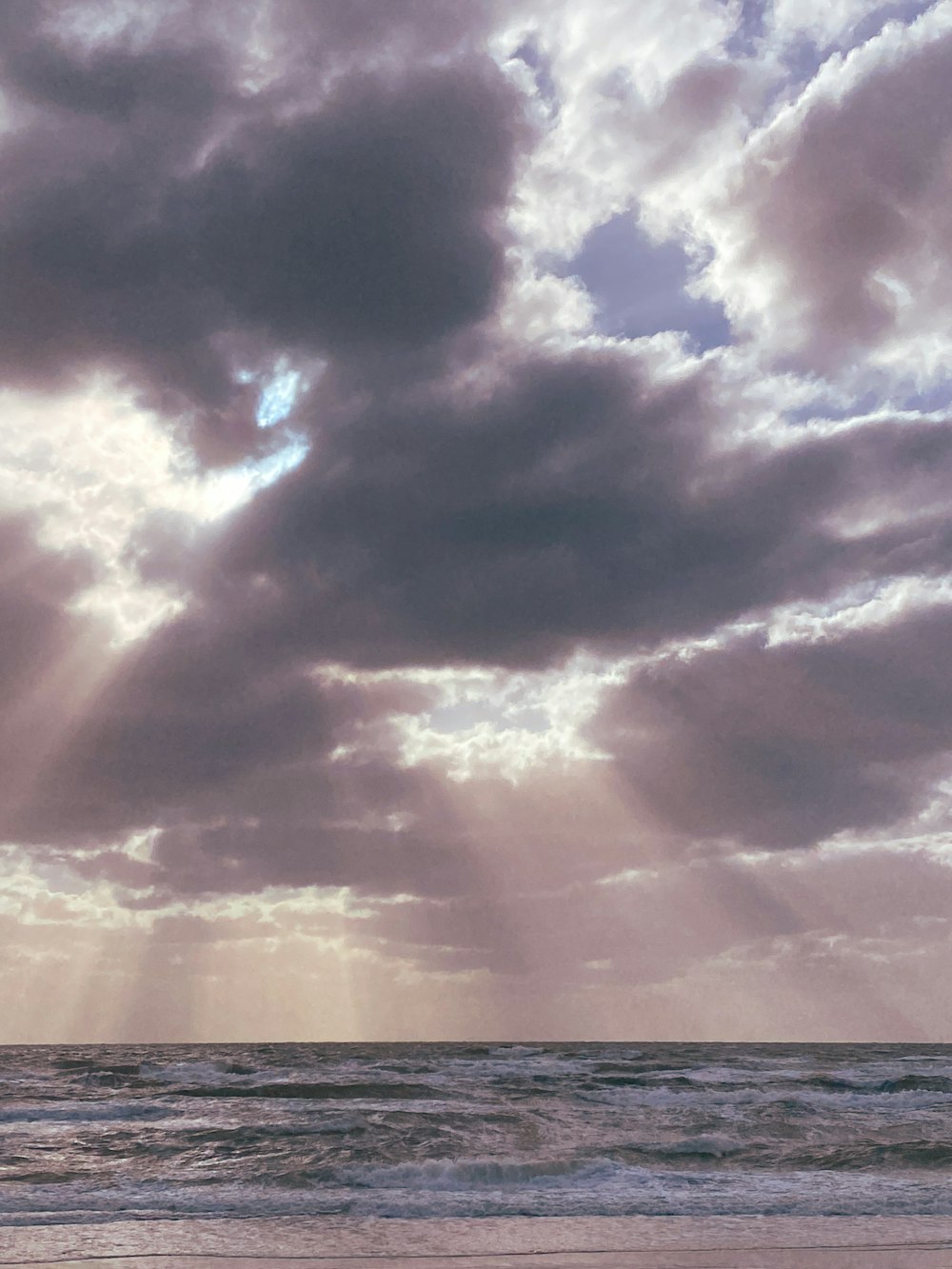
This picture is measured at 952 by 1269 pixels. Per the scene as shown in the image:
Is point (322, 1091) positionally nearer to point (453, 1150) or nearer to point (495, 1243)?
point (453, 1150)

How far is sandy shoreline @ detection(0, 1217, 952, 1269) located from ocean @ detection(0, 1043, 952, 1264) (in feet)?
0.73

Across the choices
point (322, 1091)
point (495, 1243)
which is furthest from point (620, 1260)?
point (322, 1091)

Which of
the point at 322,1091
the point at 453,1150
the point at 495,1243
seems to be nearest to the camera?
the point at 495,1243

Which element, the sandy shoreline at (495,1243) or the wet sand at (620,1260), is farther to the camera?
the sandy shoreline at (495,1243)

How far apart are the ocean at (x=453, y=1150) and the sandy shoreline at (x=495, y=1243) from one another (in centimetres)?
22

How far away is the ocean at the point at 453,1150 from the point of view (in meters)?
17.4

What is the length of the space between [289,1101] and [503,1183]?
22.4 meters

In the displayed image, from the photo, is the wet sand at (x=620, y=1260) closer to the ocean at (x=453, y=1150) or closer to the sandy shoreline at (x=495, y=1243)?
the sandy shoreline at (x=495, y=1243)

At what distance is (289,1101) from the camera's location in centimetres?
4125

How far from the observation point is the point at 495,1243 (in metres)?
14.1

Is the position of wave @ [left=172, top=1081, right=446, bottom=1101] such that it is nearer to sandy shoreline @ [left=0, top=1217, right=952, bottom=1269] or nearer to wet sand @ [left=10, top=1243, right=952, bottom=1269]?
sandy shoreline @ [left=0, top=1217, right=952, bottom=1269]

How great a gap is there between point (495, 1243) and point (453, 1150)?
1300 cm

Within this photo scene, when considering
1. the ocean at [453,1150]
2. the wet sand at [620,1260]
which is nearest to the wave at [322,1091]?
the ocean at [453,1150]

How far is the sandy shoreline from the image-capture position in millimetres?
12680
